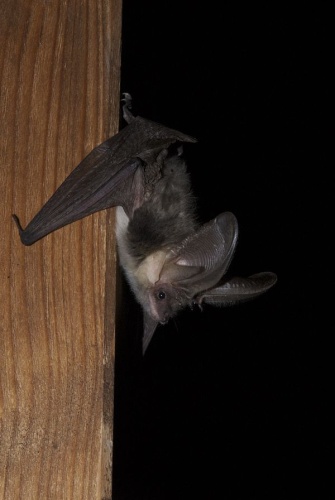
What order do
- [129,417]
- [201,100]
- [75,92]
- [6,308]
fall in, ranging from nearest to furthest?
1. [6,308]
2. [75,92]
3. [129,417]
4. [201,100]

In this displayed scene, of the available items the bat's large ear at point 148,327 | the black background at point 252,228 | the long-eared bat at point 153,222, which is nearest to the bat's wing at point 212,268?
the long-eared bat at point 153,222

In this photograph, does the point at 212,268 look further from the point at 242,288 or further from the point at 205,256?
the point at 242,288

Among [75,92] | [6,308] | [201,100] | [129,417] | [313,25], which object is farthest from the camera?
[313,25]

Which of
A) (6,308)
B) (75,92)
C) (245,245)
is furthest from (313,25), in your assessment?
(6,308)

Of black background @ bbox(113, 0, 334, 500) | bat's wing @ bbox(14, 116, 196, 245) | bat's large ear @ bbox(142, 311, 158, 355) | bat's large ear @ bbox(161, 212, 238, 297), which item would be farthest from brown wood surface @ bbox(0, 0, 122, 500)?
black background @ bbox(113, 0, 334, 500)

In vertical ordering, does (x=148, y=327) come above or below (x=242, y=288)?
below

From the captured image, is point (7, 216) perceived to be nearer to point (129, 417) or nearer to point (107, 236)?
point (107, 236)

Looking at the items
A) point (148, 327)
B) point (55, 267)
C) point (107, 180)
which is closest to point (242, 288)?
point (148, 327)

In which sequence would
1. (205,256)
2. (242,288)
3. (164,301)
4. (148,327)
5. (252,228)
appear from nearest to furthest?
1. (205,256)
2. (242,288)
3. (164,301)
4. (148,327)
5. (252,228)
